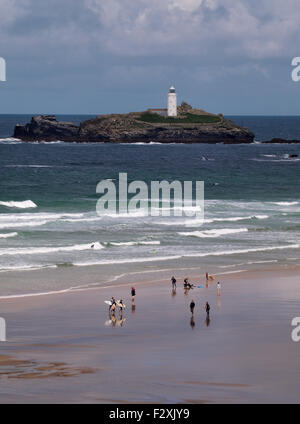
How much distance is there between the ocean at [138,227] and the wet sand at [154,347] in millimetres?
4891

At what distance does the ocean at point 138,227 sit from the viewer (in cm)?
4575

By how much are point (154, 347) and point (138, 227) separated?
100 ft

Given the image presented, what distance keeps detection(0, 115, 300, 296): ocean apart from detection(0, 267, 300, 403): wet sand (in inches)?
193

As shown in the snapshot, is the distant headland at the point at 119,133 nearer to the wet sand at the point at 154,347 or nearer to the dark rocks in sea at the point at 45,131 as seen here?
the dark rocks in sea at the point at 45,131

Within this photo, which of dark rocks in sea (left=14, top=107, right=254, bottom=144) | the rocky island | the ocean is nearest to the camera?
the ocean

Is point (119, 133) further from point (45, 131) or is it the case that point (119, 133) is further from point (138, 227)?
point (138, 227)

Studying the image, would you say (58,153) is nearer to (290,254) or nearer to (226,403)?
(290,254)

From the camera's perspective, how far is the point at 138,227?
5903 centimetres

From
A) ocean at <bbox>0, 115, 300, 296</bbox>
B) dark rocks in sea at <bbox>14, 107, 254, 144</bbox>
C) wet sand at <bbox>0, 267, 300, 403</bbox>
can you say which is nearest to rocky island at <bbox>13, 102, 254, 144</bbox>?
dark rocks in sea at <bbox>14, 107, 254, 144</bbox>

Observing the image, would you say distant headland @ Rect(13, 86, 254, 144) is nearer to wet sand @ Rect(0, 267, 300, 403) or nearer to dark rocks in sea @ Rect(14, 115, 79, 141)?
dark rocks in sea @ Rect(14, 115, 79, 141)

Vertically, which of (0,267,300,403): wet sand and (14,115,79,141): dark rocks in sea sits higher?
(14,115,79,141): dark rocks in sea

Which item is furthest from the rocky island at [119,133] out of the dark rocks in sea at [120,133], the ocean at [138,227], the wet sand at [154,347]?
the wet sand at [154,347]

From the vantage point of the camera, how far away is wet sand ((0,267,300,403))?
23.7 metres
